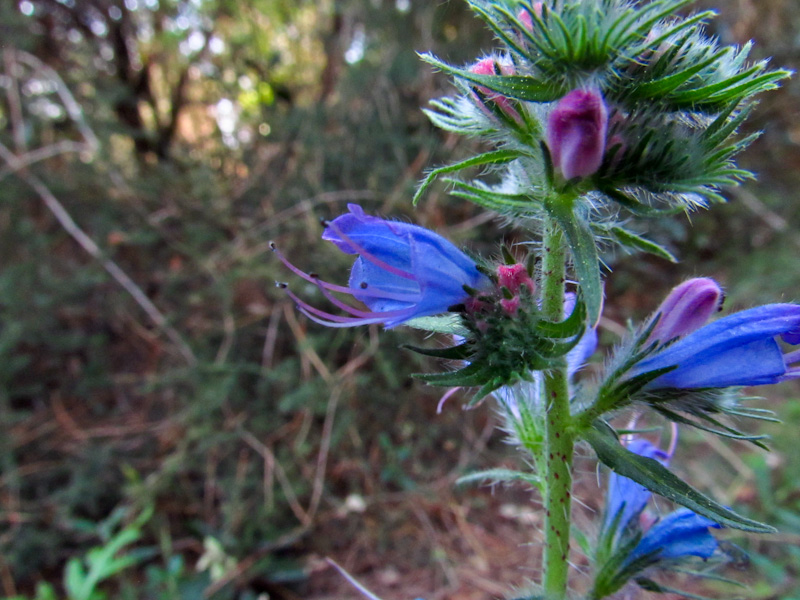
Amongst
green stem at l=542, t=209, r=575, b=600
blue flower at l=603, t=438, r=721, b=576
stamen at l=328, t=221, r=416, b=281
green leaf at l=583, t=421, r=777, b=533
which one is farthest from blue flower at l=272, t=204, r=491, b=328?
blue flower at l=603, t=438, r=721, b=576

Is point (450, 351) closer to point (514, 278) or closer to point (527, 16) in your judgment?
point (514, 278)

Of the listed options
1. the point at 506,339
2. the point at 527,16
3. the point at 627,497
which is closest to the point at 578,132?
the point at 527,16

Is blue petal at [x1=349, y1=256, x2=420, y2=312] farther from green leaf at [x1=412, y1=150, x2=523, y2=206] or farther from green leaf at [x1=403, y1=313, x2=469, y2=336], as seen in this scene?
green leaf at [x1=412, y1=150, x2=523, y2=206]

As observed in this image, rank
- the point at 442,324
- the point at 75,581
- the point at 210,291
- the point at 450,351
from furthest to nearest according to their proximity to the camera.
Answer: the point at 210,291, the point at 75,581, the point at 442,324, the point at 450,351

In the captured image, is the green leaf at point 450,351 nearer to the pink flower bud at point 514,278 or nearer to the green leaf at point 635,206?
the pink flower bud at point 514,278

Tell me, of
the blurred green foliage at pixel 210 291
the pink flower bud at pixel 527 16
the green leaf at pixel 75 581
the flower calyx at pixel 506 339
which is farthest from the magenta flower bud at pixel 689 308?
the green leaf at pixel 75 581
